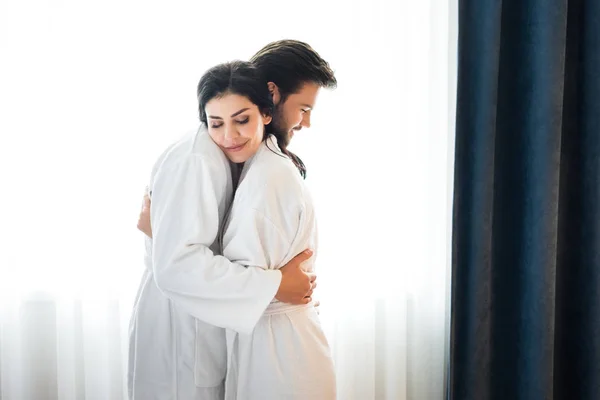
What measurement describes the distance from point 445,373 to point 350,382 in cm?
36

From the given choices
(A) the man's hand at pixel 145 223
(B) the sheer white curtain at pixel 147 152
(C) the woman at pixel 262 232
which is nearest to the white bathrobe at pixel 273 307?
(C) the woman at pixel 262 232

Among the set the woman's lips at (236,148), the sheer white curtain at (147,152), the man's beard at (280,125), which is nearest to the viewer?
A: the woman's lips at (236,148)

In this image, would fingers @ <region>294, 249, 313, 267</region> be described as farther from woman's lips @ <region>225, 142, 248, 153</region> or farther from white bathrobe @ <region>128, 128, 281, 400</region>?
woman's lips @ <region>225, 142, 248, 153</region>

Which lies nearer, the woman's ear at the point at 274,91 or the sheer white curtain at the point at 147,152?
the woman's ear at the point at 274,91

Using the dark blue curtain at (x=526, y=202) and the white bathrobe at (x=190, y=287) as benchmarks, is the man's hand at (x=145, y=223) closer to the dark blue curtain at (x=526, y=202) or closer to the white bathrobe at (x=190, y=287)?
the white bathrobe at (x=190, y=287)

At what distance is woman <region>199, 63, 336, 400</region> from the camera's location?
133cm

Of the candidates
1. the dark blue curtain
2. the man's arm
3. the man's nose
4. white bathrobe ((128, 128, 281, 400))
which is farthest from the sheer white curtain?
the man's arm

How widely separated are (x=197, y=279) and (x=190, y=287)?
3 cm

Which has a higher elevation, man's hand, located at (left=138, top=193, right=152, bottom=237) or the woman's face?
the woman's face

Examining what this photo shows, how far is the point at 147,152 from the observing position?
1944 millimetres

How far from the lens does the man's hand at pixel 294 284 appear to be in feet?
4.45

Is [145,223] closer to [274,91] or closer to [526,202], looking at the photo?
[274,91]

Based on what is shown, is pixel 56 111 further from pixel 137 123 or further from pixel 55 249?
pixel 55 249

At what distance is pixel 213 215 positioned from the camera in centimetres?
133
